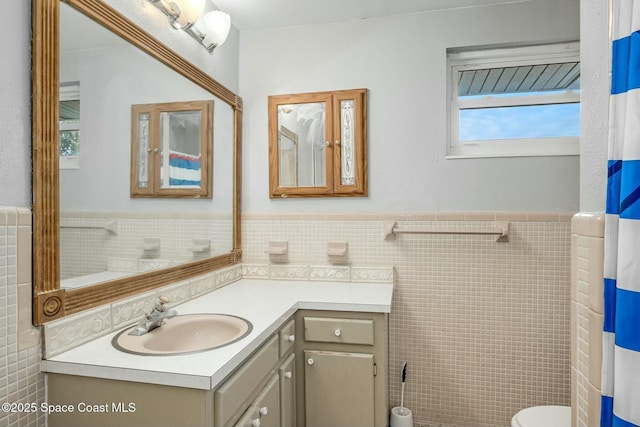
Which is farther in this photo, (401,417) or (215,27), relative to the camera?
(401,417)

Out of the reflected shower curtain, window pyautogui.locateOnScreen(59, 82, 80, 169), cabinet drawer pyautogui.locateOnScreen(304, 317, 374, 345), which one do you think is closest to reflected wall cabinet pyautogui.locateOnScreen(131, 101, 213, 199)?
window pyautogui.locateOnScreen(59, 82, 80, 169)

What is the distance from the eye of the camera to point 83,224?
4.08ft

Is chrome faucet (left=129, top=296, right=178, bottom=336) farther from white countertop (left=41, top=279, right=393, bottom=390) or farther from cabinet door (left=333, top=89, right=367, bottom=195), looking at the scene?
cabinet door (left=333, top=89, right=367, bottom=195)

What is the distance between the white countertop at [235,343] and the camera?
1008 millimetres

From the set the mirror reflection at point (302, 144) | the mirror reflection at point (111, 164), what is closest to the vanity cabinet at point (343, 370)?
the mirror reflection at point (111, 164)

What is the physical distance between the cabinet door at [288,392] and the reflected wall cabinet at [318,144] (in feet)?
3.38

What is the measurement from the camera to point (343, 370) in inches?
68.2

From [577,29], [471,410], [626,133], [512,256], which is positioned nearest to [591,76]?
[626,133]

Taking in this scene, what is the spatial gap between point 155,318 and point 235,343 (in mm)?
358

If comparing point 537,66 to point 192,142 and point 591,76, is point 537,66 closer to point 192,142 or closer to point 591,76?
point 591,76

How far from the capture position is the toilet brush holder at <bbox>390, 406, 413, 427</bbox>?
2057mm

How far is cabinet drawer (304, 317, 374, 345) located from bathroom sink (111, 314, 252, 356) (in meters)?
0.42

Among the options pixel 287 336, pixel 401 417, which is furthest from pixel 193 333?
pixel 401 417

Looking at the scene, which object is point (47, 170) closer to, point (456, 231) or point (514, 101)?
point (456, 231)
